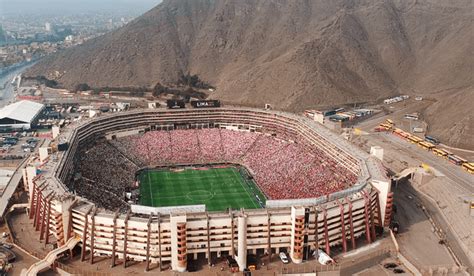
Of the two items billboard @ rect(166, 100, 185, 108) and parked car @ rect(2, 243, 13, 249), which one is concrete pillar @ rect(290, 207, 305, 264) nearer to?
parked car @ rect(2, 243, 13, 249)

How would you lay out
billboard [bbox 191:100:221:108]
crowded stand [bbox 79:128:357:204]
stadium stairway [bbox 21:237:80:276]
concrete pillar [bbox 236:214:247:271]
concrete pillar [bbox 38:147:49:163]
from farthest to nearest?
1. billboard [bbox 191:100:221:108]
2. crowded stand [bbox 79:128:357:204]
3. concrete pillar [bbox 38:147:49:163]
4. concrete pillar [bbox 236:214:247:271]
5. stadium stairway [bbox 21:237:80:276]

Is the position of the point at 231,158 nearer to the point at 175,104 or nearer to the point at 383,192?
the point at 175,104

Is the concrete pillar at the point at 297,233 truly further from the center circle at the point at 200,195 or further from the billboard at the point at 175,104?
the billboard at the point at 175,104

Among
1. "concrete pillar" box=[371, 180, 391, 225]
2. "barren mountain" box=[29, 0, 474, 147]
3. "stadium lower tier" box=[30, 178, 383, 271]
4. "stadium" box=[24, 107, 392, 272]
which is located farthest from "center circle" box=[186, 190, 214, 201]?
"barren mountain" box=[29, 0, 474, 147]

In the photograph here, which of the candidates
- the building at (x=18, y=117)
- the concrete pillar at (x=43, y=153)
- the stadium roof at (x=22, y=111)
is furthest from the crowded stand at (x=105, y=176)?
the stadium roof at (x=22, y=111)

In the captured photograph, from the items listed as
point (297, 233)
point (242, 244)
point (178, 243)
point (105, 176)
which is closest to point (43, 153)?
point (105, 176)

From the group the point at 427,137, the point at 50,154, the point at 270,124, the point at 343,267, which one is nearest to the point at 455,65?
the point at 427,137
